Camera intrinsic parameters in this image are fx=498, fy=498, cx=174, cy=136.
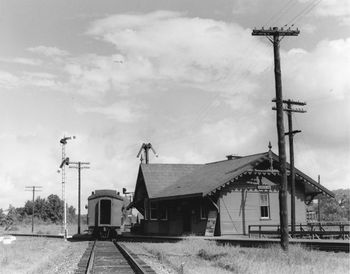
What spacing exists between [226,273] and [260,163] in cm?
Result: 1830

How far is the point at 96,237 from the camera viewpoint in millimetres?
33719

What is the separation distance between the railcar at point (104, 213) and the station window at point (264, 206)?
9.43 m

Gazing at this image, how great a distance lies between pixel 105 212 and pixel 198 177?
7.01 meters

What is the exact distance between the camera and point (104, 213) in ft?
109

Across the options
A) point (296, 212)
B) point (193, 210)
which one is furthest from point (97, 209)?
point (296, 212)

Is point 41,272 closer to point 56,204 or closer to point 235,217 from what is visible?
point 235,217

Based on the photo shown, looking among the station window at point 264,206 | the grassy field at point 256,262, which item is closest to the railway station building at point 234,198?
the station window at point 264,206

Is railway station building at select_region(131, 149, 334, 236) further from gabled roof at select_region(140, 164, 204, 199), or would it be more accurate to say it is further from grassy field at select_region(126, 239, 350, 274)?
grassy field at select_region(126, 239, 350, 274)

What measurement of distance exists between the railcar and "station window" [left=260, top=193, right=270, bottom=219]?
9433mm

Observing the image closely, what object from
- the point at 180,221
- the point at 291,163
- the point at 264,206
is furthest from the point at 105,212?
the point at 291,163

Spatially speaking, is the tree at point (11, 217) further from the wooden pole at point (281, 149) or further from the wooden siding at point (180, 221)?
the wooden pole at point (281, 149)

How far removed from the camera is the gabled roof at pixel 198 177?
2952cm

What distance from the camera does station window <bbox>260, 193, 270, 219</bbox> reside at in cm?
3048

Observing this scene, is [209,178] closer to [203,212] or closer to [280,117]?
[203,212]
